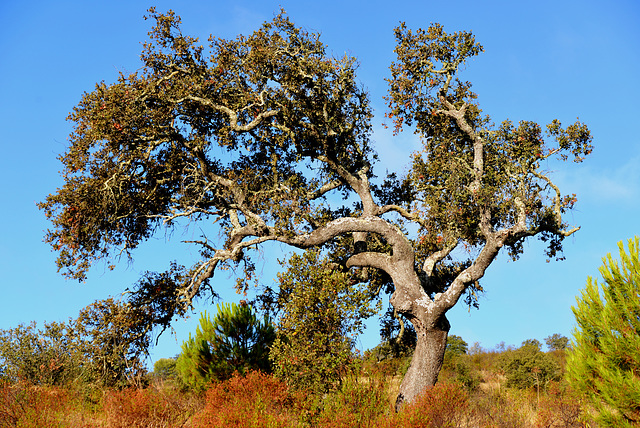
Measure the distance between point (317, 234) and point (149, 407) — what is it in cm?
738

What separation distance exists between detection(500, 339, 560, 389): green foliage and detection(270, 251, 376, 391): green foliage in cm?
1841

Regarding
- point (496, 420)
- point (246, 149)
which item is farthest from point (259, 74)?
point (496, 420)

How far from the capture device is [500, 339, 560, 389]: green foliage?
2911cm

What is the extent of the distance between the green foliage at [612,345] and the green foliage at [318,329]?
6.18m

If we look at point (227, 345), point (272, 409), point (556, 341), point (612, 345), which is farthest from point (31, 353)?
point (556, 341)

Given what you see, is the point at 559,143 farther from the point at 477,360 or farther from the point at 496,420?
the point at 477,360

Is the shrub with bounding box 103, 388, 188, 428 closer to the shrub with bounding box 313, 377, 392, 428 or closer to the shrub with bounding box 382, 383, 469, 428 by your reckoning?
the shrub with bounding box 313, 377, 392, 428

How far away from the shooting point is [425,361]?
16031mm

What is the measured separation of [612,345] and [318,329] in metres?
7.92

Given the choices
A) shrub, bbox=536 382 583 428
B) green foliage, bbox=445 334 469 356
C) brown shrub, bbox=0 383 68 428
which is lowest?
shrub, bbox=536 382 583 428

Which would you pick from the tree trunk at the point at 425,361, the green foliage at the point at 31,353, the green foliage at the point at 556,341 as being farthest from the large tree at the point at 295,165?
the green foliage at the point at 556,341

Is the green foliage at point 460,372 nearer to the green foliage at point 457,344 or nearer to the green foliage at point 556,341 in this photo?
the green foliage at point 457,344

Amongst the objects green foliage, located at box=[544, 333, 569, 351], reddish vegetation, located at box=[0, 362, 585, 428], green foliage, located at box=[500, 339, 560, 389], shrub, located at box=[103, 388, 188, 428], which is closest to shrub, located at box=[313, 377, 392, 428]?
reddish vegetation, located at box=[0, 362, 585, 428]

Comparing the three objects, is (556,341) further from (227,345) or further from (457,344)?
(227,345)
